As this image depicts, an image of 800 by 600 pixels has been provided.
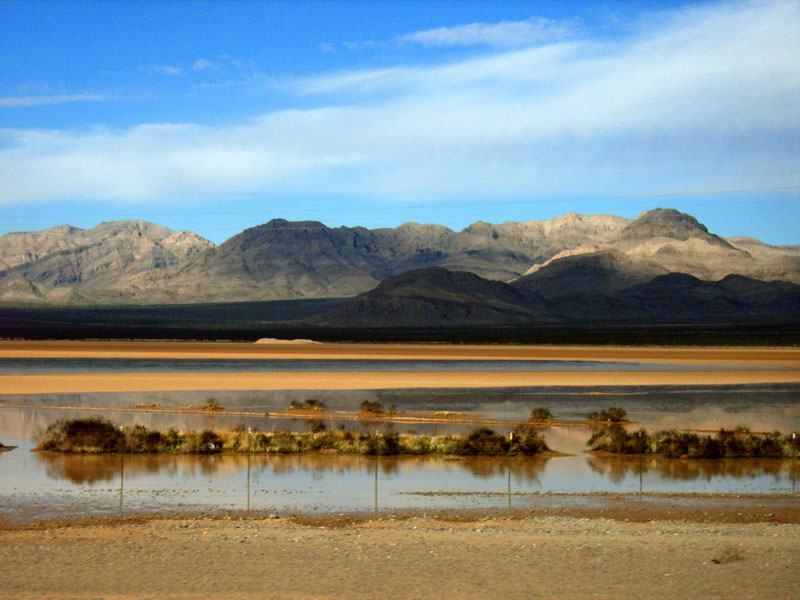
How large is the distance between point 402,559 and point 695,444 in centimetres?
1316

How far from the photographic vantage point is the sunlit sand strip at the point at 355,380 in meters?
41.6

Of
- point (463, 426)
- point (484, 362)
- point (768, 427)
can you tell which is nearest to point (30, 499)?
point (463, 426)

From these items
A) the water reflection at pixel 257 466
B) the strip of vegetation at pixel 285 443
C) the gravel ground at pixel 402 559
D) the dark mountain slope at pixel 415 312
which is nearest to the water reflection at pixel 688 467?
the water reflection at pixel 257 466

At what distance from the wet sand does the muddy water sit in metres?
12.3

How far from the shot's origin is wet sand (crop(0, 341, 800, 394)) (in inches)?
1683

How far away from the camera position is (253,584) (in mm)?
11141

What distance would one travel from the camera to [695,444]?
23109 millimetres

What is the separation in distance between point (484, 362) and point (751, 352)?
81.1 feet

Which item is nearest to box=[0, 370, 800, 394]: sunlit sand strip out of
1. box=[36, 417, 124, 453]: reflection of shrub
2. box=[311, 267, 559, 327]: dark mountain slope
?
box=[36, 417, 124, 453]: reflection of shrub

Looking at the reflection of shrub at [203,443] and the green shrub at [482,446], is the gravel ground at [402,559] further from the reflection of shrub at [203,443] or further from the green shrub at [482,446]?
the reflection of shrub at [203,443]

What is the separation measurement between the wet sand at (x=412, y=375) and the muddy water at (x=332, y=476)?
1234 centimetres

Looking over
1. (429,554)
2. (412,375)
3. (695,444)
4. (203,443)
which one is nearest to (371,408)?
(203,443)

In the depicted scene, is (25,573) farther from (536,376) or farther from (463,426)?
(536,376)

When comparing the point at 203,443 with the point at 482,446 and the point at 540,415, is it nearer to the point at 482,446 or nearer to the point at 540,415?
the point at 482,446
